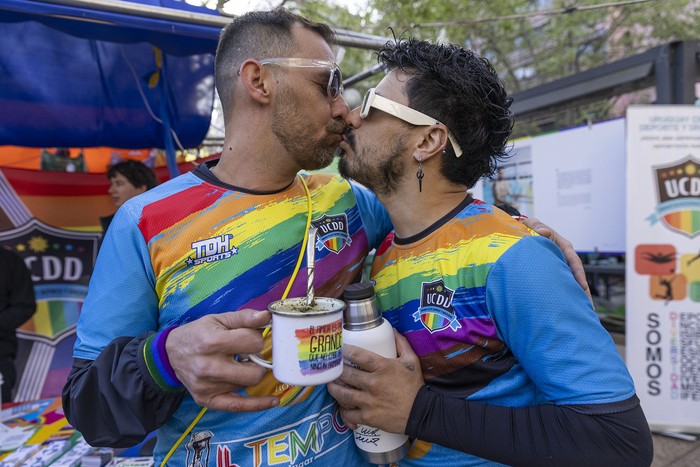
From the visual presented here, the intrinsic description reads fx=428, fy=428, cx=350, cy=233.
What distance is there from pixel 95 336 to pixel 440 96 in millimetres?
1546

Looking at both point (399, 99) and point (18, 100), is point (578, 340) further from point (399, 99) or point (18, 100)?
point (18, 100)

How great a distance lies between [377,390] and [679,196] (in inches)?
166

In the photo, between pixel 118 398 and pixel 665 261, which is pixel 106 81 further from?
pixel 665 261

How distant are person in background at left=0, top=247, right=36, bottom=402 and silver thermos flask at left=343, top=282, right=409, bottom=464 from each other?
148 inches

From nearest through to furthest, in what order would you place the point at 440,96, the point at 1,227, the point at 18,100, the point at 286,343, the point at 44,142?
1. the point at 286,343
2. the point at 440,96
3. the point at 18,100
4. the point at 44,142
5. the point at 1,227

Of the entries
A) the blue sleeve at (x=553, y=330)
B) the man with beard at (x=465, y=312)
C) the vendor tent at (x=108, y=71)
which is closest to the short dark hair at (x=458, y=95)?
the man with beard at (x=465, y=312)

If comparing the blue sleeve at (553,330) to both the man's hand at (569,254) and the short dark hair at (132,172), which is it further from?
the short dark hair at (132,172)

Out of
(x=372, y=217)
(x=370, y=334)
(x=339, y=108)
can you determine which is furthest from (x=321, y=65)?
(x=370, y=334)

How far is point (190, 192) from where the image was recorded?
1.61 m

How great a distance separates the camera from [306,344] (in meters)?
1.03

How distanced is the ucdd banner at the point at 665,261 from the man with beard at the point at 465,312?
3.09 metres

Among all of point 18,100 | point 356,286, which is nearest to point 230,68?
point 356,286

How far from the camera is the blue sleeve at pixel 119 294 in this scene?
1382mm

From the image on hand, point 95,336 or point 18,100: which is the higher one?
point 18,100
